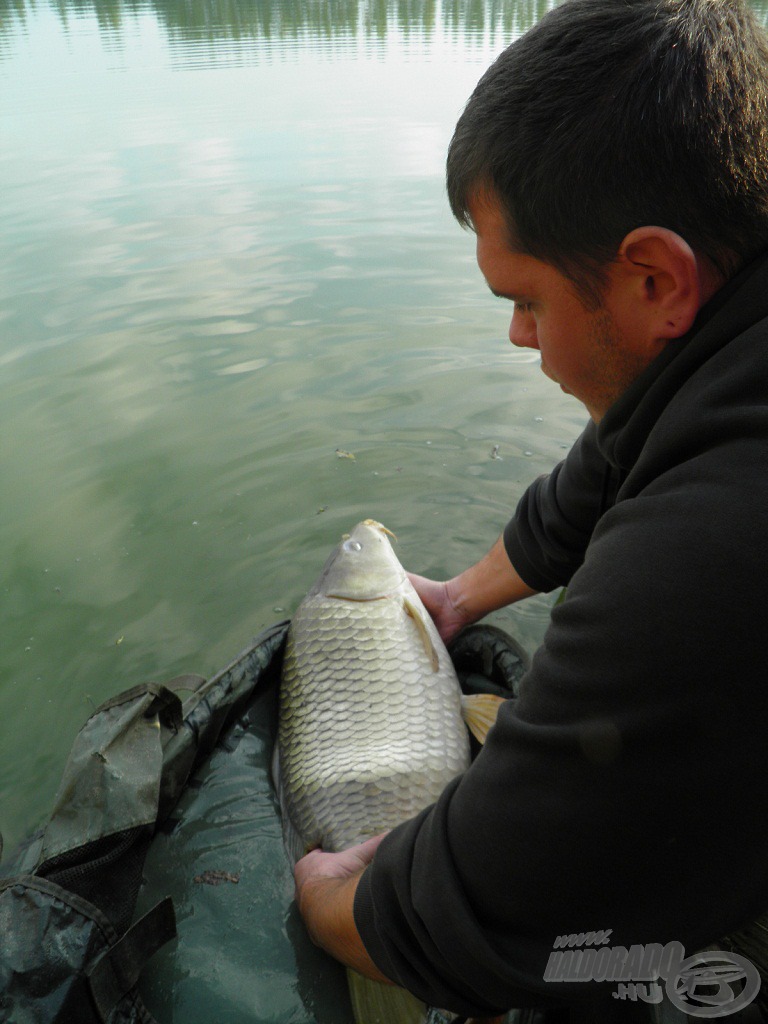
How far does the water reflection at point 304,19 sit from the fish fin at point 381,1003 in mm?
21479

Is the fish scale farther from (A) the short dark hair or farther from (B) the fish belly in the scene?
(A) the short dark hair

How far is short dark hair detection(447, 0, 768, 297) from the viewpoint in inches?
41.5

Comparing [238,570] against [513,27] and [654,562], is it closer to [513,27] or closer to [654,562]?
[654,562]

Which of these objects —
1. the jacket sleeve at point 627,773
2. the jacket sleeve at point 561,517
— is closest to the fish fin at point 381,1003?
the jacket sleeve at point 627,773

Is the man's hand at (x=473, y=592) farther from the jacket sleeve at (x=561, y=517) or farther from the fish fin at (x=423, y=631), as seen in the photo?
the fish fin at (x=423, y=631)

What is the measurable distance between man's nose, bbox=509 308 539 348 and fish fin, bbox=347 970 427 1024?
1194mm

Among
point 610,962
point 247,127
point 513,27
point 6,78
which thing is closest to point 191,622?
point 610,962

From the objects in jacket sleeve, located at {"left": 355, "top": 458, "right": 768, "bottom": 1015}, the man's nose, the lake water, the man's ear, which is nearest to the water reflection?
the lake water

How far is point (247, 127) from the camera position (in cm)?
1123

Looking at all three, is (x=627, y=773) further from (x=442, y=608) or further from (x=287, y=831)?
(x=442, y=608)

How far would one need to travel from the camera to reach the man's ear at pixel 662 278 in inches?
41.8

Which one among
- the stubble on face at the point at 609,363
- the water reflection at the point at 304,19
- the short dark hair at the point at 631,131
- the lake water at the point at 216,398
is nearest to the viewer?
the short dark hair at the point at 631,131

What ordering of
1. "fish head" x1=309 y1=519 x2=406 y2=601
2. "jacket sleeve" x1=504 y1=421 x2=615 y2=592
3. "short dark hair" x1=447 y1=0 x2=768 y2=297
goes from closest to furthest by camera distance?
"short dark hair" x1=447 y1=0 x2=768 y2=297, "jacket sleeve" x1=504 y1=421 x2=615 y2=592, "fish head" x1=309 y1=519 x2=406 y2=601

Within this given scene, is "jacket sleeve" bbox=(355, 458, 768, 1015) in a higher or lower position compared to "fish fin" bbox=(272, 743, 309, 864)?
higher
